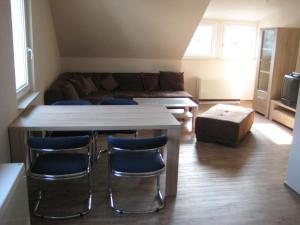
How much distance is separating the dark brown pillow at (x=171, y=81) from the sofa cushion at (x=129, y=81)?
18.3 inches

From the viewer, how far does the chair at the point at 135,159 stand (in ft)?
8.87

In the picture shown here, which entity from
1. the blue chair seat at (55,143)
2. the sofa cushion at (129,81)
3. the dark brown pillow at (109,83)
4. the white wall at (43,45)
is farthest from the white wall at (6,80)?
the sofa cushion at (129,81)

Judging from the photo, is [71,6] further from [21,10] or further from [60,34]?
[21,10]

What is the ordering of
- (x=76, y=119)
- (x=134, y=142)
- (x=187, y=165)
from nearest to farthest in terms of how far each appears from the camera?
(x=134, y=142) < (x=76, y=119) < (x=187, y=165)

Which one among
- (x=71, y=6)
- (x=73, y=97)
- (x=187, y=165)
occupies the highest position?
(x=71, y=6)

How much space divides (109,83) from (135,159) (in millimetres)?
3882

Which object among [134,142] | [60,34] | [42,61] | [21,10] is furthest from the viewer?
[60,34]

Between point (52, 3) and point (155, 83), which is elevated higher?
point (52, 3)

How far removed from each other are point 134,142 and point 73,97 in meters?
2.83

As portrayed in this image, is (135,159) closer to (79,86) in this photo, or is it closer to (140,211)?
(140,211)

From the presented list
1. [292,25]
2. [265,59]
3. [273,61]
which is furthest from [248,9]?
[273,61]

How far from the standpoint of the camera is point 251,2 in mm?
6383

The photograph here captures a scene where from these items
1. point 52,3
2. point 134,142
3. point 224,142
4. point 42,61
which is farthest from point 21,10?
point 224,142

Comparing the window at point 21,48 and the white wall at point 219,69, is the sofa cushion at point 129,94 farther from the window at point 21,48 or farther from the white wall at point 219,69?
the window at point 21,48
